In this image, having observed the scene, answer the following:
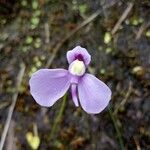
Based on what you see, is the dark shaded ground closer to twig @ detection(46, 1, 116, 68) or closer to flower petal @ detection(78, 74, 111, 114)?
twig @ detection(46, 1, 116, 68)

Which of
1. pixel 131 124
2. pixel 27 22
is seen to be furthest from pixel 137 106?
pixel 27 22

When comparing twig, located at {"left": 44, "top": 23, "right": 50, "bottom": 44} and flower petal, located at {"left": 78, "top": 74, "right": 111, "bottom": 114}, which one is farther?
twig, located at {"left": 44, "top": 23, "right": 50, "bottom": 44}

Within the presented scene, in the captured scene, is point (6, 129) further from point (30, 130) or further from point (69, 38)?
point (69, 38)

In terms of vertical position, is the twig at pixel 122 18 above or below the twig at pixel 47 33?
above

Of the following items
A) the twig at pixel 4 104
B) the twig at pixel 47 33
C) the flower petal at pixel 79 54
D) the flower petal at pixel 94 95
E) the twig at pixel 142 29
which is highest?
the flower petal at pixel 79 54

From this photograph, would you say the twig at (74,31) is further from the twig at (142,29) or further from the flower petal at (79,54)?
the flower petal at (79,54)

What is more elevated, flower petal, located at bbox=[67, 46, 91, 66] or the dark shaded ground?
flower petal, located at bbox=[67, 46, 91, 66]

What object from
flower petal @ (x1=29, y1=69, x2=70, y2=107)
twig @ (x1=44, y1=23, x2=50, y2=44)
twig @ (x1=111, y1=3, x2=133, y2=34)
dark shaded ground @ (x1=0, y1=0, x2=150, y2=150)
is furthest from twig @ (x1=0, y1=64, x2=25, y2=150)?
flower petal @ (x1=29, y1=69, x2=70, y2=107)

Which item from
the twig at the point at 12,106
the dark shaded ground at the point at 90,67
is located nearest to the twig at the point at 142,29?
the dark shaded ground at the point at 90,67
